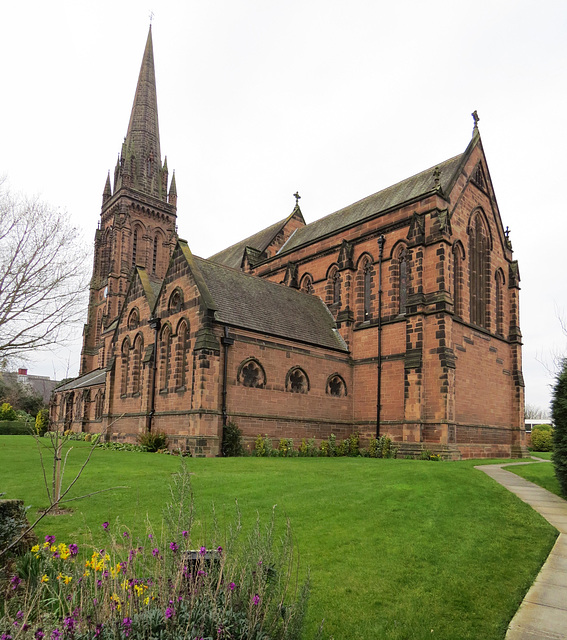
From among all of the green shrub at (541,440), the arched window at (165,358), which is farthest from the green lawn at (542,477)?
the green shrub at (541,440)

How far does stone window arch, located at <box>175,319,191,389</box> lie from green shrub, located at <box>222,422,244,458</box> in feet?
11.4

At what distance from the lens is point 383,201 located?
99.0 ft

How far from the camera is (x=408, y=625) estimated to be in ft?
18.7

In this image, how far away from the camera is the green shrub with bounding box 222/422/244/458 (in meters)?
20.8

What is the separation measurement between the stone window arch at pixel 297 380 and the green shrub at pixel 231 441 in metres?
4.07

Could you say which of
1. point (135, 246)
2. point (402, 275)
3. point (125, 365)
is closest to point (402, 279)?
point (402, 275)

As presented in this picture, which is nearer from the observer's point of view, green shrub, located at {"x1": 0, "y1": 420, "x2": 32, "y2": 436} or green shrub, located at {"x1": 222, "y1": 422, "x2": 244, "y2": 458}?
green shrub, located at {"x1": 222, "y1": 422, "x2": 244, "y2": 458}

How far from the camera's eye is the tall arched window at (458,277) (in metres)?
25.4

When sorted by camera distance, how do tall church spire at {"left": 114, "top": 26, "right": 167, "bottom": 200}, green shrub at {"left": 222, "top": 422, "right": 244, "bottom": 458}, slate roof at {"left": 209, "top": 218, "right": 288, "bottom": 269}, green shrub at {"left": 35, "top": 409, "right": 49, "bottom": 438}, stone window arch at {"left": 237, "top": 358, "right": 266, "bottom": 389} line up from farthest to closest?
tall church spire at {"left": 114, "top": 26, "right": 167, "bottom": 200} < green shrub at {"left": 35, "top": 409, "right": 49, "bottom": 438} < slate roof at {"left": 209, "top": 218, "right": 288, "bottom": 269} < stone window arch at {"left": 237, "top": 358, "right": 266, "bottom": 389} < green shrub at {"left": 222, "top": 422, "right": 244, "bottom": 458}

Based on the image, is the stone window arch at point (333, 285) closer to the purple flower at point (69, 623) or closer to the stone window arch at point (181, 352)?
the stone window arch at point (181, 352)

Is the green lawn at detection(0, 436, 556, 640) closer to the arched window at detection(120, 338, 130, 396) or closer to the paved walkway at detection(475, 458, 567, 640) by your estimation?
the paved walkway at detection(475, 458, 567, 640)

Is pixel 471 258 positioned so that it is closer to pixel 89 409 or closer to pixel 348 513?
pixel 348 513

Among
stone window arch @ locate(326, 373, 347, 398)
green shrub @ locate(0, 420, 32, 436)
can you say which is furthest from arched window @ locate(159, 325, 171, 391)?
green shrub @ locate(0, 420, 32, 436)

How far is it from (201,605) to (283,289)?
2541cm
